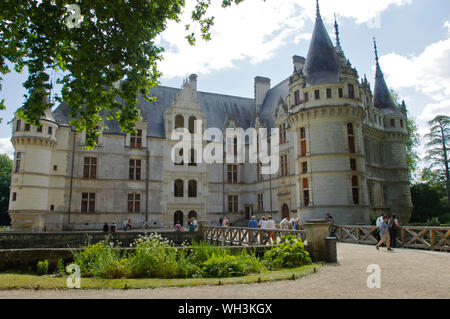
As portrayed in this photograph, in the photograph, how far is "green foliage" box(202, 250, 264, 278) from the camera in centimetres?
857

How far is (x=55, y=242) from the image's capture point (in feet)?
62.2

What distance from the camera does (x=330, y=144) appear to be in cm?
2419

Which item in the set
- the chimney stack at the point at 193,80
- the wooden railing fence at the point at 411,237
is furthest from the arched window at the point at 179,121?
the wooden railing fence at the point at 411,237

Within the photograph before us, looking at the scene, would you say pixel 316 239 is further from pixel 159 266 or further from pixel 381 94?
pixel 381 94

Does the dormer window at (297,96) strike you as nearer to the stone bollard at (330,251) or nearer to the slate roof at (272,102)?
the slate roof at (272,102)

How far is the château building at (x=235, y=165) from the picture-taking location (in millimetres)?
24406

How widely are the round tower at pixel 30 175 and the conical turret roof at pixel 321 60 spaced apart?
70.4ft

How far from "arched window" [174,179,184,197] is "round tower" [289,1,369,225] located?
506 inches

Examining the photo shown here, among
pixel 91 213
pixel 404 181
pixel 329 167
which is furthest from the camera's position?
pixel 404 181

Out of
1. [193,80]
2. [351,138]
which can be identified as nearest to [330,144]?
[351,138]

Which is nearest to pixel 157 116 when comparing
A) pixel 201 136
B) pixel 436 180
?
pixel 201 136

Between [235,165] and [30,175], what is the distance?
19.8 m

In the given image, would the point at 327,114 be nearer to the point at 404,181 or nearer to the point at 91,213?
the point at 404,181
